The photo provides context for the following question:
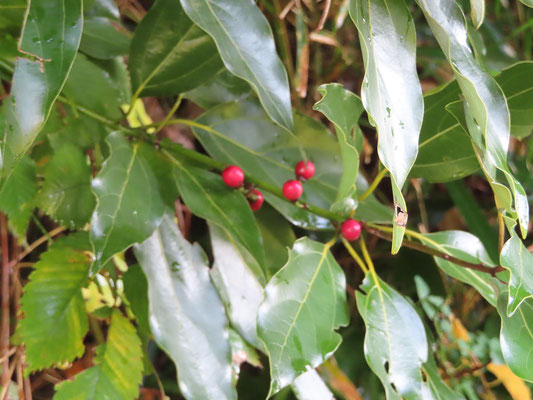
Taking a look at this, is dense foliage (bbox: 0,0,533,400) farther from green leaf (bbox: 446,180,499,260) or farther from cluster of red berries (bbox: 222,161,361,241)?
green leaf (bbox: 446,180,499,260)

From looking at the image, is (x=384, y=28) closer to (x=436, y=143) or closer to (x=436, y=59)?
(x=436, y=143)

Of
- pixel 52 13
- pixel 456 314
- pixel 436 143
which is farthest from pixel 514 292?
pixel 456 314

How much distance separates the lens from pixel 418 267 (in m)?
1.08

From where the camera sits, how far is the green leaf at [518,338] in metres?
0.53

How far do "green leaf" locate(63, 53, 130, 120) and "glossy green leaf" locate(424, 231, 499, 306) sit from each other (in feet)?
1.70

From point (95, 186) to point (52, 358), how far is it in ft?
0.83

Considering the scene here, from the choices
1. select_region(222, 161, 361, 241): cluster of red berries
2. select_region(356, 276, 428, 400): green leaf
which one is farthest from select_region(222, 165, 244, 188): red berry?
select_region(356, 276, 428, 400): green leaf

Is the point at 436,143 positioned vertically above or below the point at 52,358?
above

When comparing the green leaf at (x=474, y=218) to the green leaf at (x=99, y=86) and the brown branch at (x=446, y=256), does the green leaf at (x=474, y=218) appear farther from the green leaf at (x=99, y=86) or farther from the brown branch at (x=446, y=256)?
the green leaf at (x=99, y=86)

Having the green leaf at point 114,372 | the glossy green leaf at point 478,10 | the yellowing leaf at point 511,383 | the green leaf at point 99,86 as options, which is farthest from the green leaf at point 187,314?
the yellowing leaf at point 511,383

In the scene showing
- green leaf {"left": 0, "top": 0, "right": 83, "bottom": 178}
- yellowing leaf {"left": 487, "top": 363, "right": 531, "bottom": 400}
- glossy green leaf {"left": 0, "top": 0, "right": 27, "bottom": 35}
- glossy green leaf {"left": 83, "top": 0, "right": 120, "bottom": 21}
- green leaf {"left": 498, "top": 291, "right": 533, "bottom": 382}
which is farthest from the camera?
yellowing leaf {"left": 487, "top": 363, "right": 531, "bottom": 400}

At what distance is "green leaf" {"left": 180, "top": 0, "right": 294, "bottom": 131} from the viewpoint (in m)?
0.53

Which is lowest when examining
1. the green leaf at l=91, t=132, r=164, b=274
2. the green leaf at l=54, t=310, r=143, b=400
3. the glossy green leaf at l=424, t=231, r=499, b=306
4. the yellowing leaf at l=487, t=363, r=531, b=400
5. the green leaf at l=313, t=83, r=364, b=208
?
the yellowing leaf at l=487, t=363, r=531, b=400

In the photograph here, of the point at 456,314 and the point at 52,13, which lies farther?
the point at 456,314
